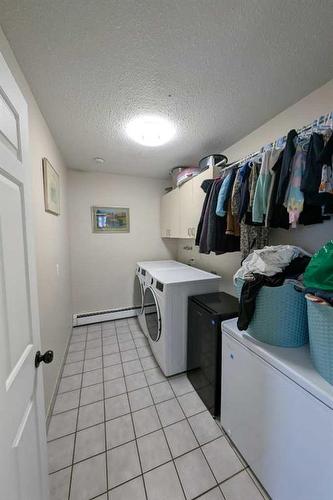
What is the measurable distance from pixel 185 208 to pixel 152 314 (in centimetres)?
130

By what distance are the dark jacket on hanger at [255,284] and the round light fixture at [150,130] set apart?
1.45 metres

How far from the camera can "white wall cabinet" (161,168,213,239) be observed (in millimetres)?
2025

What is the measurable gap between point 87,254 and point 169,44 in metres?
2.59

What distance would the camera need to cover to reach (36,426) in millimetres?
822

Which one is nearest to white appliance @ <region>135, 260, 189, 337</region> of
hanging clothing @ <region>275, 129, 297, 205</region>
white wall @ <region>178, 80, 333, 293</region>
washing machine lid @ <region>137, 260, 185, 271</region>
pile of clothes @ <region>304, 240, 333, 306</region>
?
washing machine lid @ <region>137, 260, 185, 271</region>

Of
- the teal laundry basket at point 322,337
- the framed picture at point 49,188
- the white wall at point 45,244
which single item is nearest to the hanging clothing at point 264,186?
the teal laundry basket at point 322,337

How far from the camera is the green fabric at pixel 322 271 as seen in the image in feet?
2.64

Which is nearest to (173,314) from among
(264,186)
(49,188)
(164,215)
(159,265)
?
(159,265)

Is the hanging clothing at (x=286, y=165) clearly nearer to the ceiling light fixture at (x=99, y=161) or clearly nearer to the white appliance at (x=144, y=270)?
the white appliance at (x=144, y=270)

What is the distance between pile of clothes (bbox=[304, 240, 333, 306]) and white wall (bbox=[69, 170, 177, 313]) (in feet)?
8.58

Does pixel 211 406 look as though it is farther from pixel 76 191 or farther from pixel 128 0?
pixel 76 191

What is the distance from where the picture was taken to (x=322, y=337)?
2.68ft

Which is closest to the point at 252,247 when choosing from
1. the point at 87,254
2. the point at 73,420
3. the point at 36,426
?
the point at 36,426

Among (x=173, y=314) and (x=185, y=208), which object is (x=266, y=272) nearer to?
(x=173, y=314)
